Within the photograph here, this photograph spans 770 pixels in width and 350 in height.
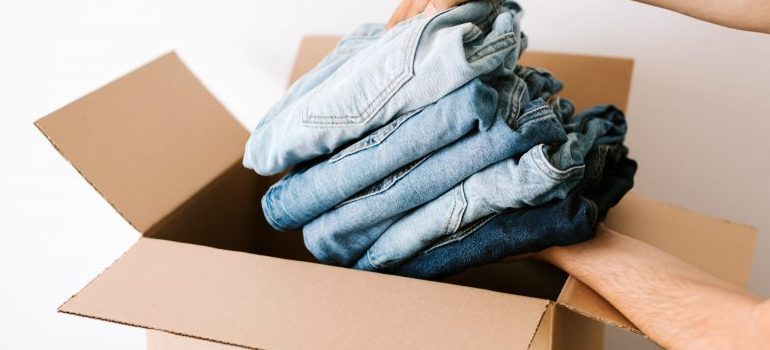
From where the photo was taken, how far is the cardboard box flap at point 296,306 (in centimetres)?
52

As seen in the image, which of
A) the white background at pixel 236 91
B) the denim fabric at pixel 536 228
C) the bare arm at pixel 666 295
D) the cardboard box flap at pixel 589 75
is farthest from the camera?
the white background at pixel 236 91

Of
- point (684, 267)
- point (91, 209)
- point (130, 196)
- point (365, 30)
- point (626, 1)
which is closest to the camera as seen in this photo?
point (684, 267)

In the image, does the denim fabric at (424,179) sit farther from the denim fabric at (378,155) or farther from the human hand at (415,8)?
the human hand at (415,8)

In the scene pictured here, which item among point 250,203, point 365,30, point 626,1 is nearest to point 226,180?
point 250,203

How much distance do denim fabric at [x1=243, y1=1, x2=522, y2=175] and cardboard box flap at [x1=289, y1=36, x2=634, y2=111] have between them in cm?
21

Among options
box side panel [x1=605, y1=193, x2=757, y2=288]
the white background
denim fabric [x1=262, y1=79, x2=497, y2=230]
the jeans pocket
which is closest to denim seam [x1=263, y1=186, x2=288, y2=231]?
denim fabric [x1=262, y1=79, x2=497, y2=230]

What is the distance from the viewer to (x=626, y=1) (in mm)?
968

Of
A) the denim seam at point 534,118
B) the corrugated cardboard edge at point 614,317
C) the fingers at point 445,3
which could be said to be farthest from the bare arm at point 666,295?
the fingers at point 445,3

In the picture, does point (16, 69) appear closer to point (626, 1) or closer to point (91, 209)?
point (91, 209)

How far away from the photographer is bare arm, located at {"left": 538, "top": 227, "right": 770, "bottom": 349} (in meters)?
0.50

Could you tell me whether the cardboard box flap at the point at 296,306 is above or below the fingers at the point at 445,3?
below

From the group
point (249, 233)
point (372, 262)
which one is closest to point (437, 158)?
point (372, 262)

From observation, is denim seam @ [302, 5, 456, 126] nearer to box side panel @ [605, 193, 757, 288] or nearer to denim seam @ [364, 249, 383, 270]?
denim seam @ [364, 249, 383, 270]

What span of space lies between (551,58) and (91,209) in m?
0.78
